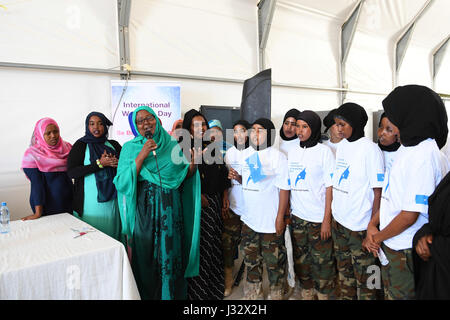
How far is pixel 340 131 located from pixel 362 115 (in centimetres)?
16

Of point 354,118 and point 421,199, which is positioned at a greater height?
point 354,118

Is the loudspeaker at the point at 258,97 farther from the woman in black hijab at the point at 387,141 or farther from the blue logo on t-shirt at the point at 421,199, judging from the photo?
the blue logo on t-shirt at the point at 421,199

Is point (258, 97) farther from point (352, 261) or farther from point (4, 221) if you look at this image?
point (4, 221)

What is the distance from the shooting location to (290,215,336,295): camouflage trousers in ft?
6.32

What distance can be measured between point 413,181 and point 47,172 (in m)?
2.19

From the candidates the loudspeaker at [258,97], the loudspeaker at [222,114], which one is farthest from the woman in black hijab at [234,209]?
the loudspeaker at [222,114]

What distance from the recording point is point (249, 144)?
222cm

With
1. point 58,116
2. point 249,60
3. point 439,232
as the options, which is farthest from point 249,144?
point 249,60

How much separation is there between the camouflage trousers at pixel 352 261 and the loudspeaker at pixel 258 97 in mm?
1485

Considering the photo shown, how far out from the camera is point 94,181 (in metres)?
2.04

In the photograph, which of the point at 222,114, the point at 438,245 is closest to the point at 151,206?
the point at 438,245

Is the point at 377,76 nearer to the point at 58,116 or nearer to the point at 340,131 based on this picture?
the point at 340,131

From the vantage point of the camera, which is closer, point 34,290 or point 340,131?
point 34,290
